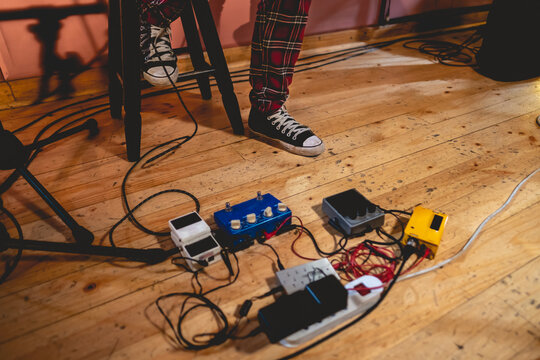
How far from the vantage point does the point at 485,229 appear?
0.93 m

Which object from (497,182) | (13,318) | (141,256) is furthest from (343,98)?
(13,318)

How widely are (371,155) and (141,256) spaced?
0.83 m

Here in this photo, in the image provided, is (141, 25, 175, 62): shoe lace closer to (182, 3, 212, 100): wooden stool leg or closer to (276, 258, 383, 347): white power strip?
(182, 3, 212, 100): wooden stool leg

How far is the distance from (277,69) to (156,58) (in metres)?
0.41

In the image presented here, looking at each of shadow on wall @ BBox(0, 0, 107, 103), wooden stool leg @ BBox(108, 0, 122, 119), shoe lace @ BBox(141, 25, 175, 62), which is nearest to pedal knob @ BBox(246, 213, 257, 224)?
shoe lace @ BBox(141, 25, 175, 62)

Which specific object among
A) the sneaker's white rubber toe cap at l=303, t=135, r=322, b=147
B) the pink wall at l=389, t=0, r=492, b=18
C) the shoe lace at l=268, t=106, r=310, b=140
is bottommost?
the sneaker's white rubber toe cap at l=303, t=135, r=322, b=147

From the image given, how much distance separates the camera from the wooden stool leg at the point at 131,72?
3.29 feet

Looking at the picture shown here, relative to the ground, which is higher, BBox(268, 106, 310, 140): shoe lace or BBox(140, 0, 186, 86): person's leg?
BBox(140, 0, 186, 86): person's leg

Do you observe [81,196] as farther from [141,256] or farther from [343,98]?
[343,98]

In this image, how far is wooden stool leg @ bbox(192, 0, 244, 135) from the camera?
122 cm

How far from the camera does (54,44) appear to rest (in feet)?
5.19

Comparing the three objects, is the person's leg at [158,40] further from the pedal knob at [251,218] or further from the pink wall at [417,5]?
the pink wall at [417,5]

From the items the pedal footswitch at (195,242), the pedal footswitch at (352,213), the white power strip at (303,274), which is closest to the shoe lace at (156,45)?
the pedal footswitch at (195,242)

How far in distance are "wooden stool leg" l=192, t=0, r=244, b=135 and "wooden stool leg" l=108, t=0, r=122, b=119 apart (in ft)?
0.91
